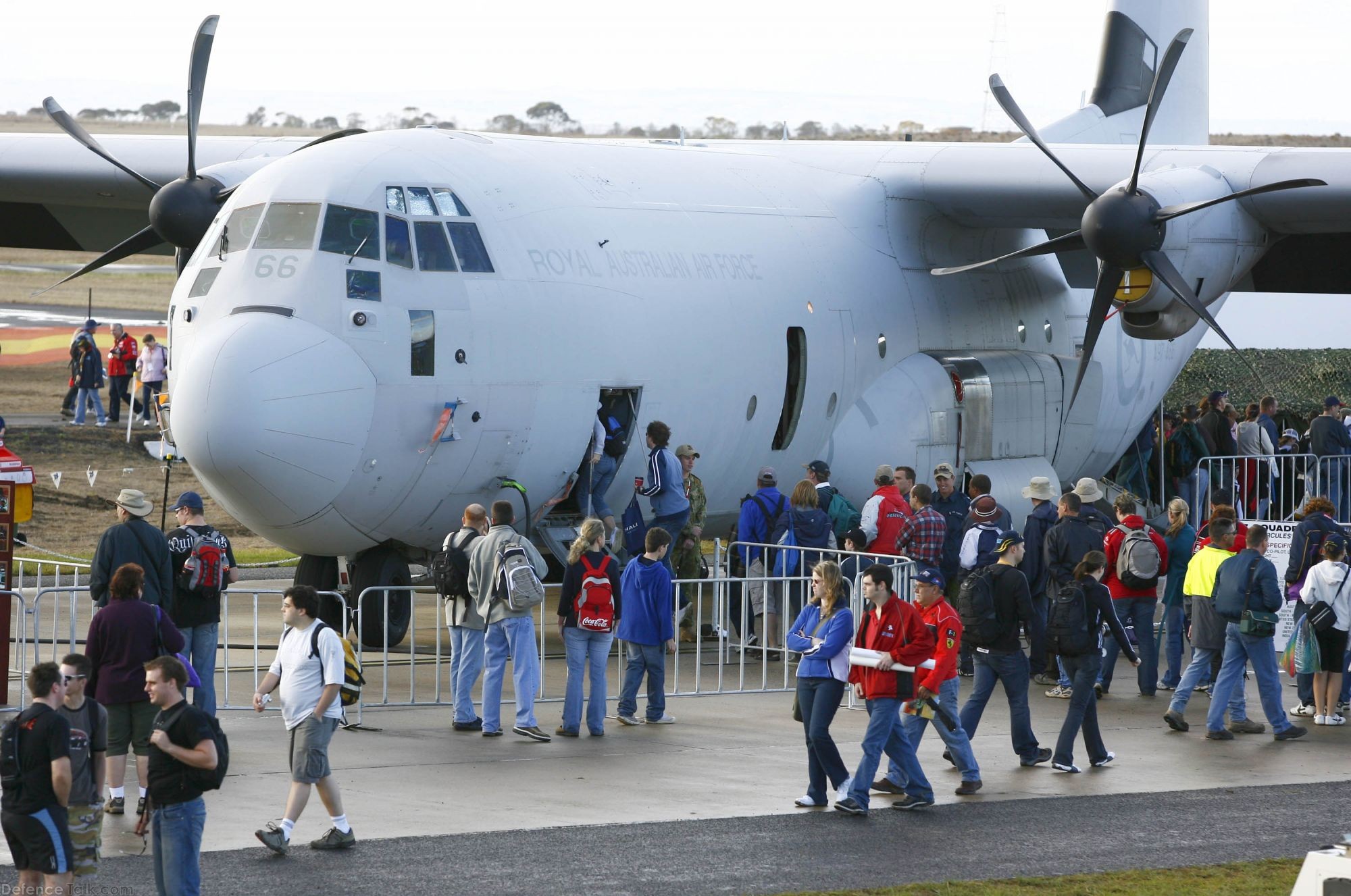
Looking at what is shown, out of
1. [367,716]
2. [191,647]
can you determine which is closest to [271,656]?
[367,716]

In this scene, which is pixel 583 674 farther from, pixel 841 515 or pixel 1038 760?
pixel 841 515

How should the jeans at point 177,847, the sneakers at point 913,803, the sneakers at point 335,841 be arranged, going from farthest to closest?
the sneakers at point 913,803
the sneakers at point 335,841
the jeans at point 177,847

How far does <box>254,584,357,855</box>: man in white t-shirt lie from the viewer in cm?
834

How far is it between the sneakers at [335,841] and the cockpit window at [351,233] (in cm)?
526

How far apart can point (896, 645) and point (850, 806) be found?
938 mm

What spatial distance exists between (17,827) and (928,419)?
11.5 m

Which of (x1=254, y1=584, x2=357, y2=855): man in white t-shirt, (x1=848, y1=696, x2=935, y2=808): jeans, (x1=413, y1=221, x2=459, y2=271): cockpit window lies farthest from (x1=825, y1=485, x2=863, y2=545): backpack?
(x1=254, y1=584, x2=357, y2=855): man in white t-shirt

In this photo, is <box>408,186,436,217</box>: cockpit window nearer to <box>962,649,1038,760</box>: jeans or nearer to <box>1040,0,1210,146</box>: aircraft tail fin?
<box>962,649,1038,760</box>: jeans

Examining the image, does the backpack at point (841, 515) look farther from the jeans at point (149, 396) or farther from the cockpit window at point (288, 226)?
the jeans at point (149, 396)

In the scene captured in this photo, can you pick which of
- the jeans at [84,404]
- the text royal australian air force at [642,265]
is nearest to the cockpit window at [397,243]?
Answer: the text royal australian air force at [642,265]

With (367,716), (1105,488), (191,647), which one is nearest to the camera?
(191,647)

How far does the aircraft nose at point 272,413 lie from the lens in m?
11.6

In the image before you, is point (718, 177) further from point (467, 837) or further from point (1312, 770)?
point (467, 837)

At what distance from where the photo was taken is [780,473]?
16219 mm
